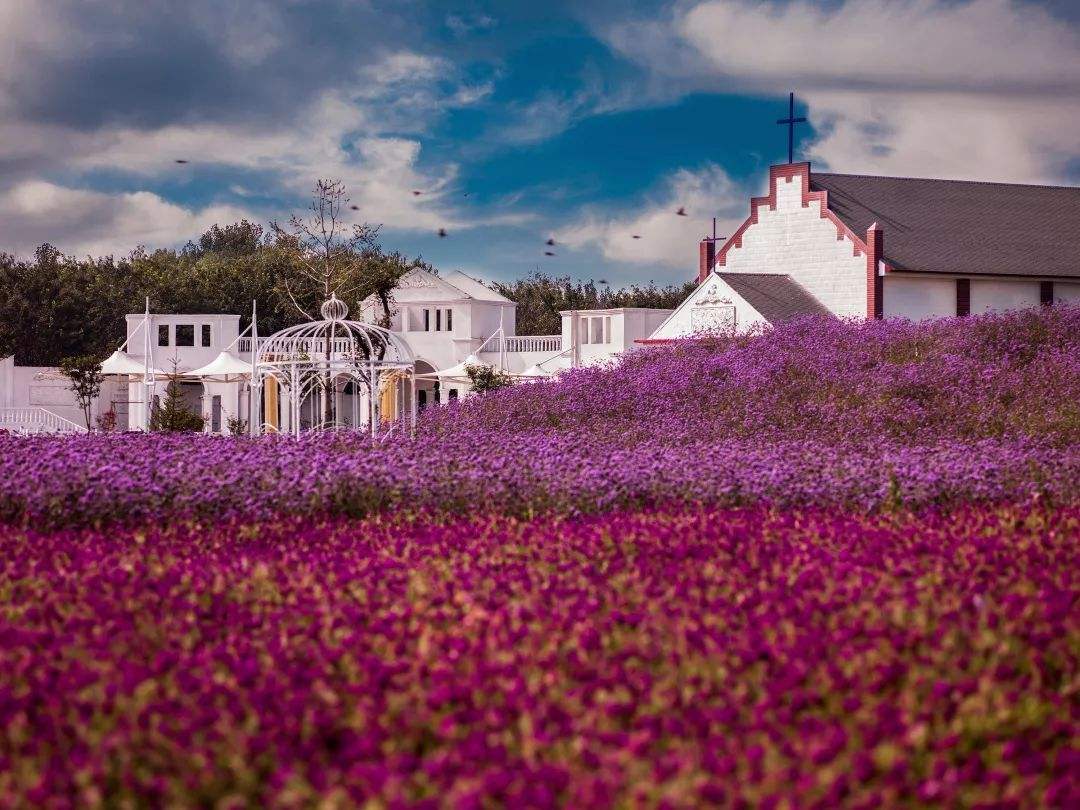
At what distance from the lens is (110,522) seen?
37.4 feet

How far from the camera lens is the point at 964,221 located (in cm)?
4475

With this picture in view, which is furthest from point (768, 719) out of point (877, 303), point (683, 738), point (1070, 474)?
point (877, 303)

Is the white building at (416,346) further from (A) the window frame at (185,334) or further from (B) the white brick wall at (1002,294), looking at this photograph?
(B) the white brick wall at (1002,294)

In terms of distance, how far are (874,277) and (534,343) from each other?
17.1m

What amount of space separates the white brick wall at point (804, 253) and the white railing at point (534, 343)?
9.65 meters

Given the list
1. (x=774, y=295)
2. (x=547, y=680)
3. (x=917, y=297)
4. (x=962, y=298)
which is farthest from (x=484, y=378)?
(x=547, y=680)

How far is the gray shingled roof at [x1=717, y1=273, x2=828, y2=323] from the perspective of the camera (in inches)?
1571

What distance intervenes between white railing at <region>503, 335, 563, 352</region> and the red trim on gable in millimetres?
8842

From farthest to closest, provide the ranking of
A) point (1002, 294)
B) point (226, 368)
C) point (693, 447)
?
point (1002, 294)
point (226, 368)
point (693, 447)

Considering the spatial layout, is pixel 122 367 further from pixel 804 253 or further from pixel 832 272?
pixel 832 272

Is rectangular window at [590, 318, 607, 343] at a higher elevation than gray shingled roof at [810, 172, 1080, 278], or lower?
lower

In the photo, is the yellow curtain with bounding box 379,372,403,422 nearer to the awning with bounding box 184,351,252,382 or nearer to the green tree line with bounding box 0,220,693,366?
the awning with bounding box 184,351,252,382

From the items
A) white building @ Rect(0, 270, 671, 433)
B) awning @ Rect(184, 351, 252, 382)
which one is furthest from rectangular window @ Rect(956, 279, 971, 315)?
awning @ Rect(184, 351, 252, 382)

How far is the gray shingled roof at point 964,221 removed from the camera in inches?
1663
